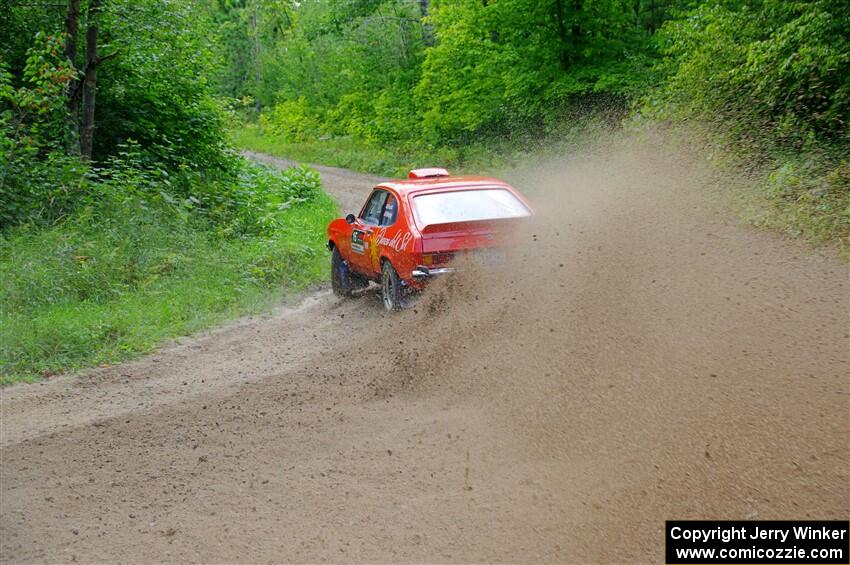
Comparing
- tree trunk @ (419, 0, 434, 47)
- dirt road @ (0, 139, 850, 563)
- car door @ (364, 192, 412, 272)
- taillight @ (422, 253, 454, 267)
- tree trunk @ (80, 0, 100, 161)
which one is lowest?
dirt road @ (0, 139, 850, 563)

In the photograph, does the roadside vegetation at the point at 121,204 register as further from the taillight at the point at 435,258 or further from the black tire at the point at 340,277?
the taillight at the point at 435,258

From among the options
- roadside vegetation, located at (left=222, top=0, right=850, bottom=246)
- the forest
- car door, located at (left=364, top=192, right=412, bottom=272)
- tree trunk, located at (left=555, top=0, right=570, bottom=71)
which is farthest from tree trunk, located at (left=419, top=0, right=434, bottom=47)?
car door, located at (left=364, top=192, right=412, bottom=272)

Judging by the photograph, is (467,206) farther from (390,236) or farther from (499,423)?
(499,423)

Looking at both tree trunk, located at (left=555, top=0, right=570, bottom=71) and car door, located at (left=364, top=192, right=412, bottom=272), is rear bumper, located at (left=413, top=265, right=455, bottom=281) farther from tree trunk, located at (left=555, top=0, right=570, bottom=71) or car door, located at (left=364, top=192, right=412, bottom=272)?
tree trunk, located at (left=555, top=0, right=570, bottom=71)

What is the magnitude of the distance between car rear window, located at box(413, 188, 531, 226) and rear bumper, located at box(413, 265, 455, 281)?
1.76ft

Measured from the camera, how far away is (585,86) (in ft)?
73.3

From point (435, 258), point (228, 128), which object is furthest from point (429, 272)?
point (228, 128)

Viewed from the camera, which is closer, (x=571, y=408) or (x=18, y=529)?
(x=18, y=529)

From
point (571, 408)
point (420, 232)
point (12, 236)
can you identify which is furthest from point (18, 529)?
point (12, 236)

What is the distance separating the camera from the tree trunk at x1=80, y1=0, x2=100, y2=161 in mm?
15219

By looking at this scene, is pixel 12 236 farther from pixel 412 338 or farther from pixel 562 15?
pixel 562 15

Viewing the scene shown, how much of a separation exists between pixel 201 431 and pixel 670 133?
10.1 m

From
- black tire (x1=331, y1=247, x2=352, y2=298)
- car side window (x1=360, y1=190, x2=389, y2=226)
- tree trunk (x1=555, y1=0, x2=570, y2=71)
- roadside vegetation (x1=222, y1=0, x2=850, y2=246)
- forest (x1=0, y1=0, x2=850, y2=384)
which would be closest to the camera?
forest (x1=0, y1=0, x2=850, y2=384)

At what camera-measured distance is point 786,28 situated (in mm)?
12891
